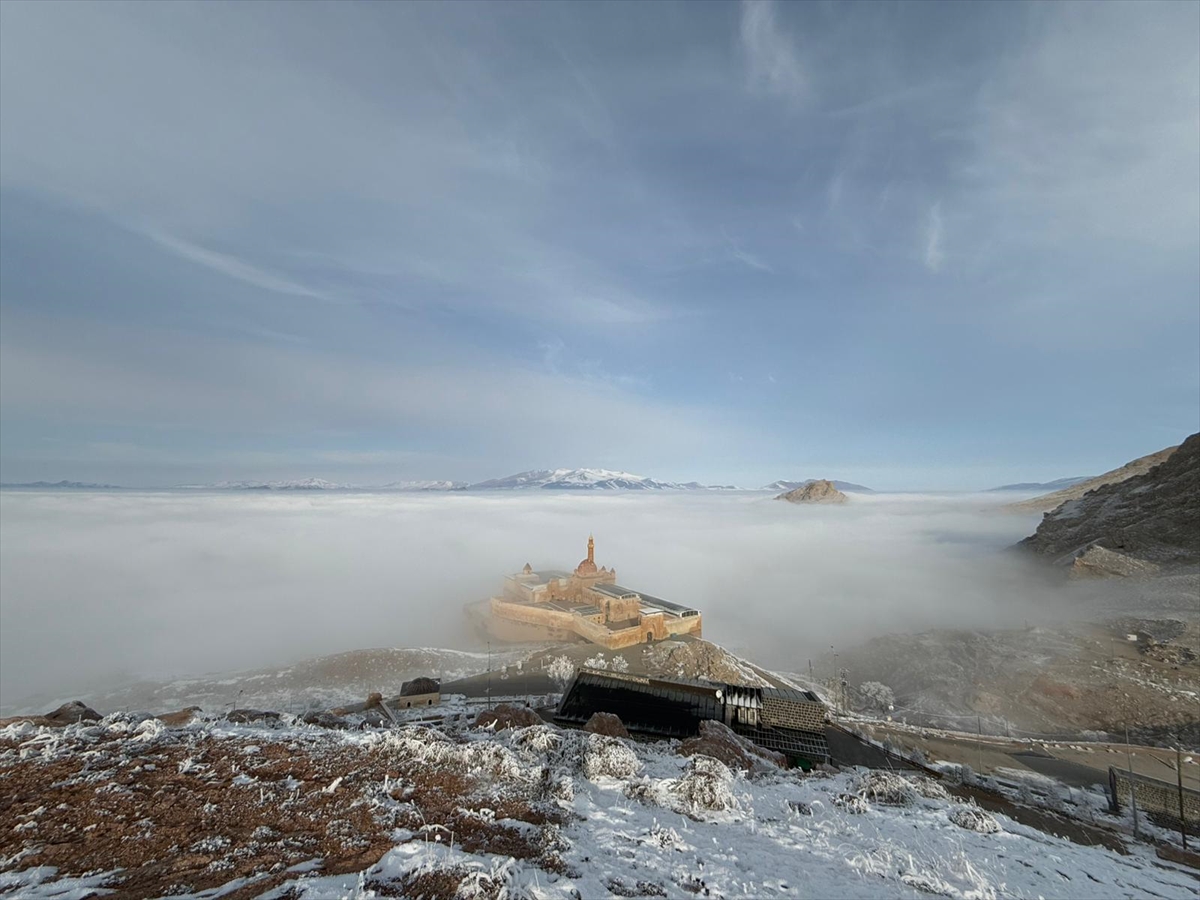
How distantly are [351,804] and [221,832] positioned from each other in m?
2.65

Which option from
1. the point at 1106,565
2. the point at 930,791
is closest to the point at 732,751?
the point at 930,791

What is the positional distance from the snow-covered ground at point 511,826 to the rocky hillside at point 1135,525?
70.6 m

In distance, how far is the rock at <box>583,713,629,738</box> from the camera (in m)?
24.4

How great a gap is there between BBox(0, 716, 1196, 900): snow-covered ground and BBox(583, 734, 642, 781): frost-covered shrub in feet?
0.20

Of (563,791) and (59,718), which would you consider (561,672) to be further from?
(563,791)

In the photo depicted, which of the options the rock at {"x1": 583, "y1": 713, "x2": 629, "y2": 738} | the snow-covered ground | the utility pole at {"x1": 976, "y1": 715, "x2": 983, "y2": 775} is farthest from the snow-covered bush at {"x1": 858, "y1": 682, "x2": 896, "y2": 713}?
the rock at {"x1": 583, "y1": 713, "x2": 629, "y2": 738}

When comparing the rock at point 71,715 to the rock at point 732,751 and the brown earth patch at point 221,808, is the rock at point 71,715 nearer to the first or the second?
the brown earth patch at point 221,808

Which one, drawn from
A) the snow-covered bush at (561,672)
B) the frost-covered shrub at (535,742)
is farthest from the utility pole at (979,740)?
the snow-covered bush at (561,672)

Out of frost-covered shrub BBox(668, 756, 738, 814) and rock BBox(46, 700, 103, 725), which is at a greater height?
frost-covered shrub BBox(668, 756, 738, 814)

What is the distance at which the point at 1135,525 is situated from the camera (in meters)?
74.3

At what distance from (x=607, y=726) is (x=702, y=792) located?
11832 millimetres

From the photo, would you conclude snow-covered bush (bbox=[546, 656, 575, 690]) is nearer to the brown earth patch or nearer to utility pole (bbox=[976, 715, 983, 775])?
utility pole (bbox=[976, 715, 983, 775])

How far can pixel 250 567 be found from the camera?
140125 millimetres

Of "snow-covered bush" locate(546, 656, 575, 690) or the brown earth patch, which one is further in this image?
"snow-covered bush" locate(546, 656, 575, 690)
